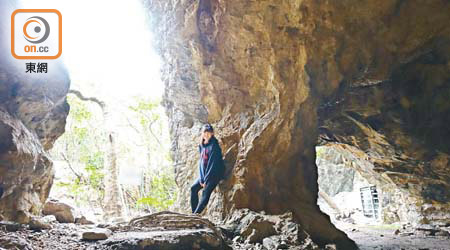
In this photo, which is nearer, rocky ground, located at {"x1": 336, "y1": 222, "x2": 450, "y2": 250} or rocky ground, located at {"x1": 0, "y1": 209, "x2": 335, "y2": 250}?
rocky ground, located at {"x1": 0, "y1": 209, "x2": 335, "y2": 250}

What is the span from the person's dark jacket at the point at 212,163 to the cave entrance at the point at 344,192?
7920mm

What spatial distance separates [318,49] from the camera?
21.1ft

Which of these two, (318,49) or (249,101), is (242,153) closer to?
(249,101)

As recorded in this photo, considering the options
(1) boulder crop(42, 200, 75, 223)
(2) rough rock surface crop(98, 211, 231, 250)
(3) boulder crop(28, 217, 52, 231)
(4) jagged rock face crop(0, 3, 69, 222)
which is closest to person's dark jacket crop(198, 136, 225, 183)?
(2) rough rock surface crop(98, 211, 231, 250)

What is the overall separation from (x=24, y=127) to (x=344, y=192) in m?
19.6

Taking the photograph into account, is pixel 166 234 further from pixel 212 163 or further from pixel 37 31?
pixel 37 31

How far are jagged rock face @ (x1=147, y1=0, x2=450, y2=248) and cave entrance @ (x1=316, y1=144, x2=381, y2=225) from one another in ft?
21.5

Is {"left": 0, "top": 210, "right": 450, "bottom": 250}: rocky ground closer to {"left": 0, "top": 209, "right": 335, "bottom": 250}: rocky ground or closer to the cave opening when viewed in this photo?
{"left": 0, "top": 209, "right": 335, "bottom": 250}: rocky ground

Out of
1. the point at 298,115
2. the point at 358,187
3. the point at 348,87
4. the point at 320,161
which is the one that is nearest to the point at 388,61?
the point at 348,87

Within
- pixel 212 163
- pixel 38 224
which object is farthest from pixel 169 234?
pixel 212 163

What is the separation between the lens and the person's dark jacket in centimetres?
613

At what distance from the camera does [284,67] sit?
6191 mm

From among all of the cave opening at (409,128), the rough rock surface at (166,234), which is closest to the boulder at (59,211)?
the rough rock surface at (166,234)

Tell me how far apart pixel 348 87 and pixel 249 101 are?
7.87 ft
